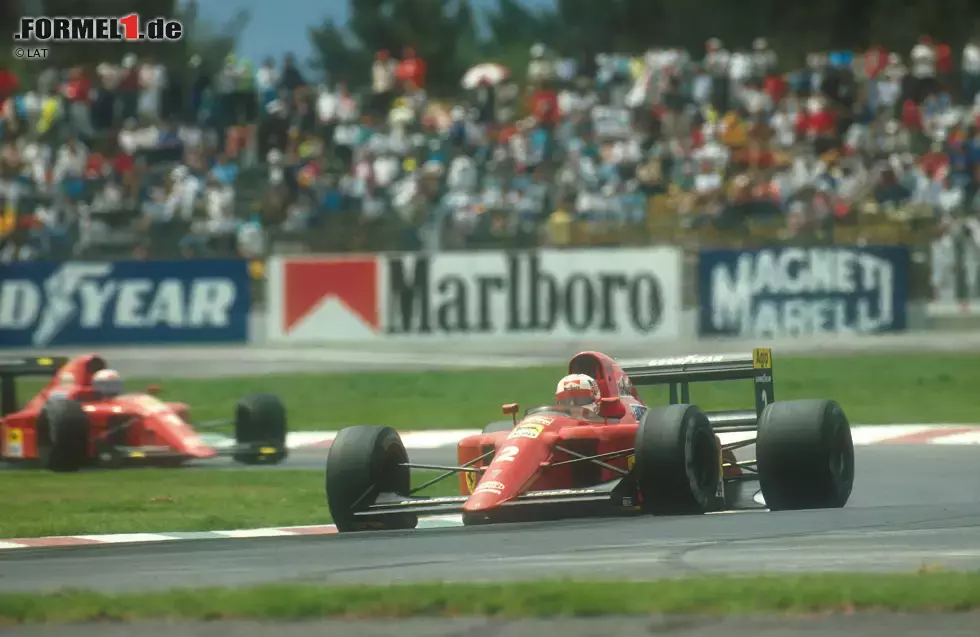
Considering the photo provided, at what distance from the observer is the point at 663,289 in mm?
24109

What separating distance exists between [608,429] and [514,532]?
1.27 metres

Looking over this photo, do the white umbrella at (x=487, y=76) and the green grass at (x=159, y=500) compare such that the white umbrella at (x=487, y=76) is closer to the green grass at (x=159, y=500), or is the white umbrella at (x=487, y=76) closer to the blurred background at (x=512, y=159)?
the blurred background at (x=512, y=159)

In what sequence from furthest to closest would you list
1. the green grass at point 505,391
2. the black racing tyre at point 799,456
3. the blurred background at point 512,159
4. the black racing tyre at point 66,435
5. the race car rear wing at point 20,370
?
1. the blurred background at point 512,159
2. the green grass at point 505,391
3. the race car rear wing at point 20,370
4. the black racing tyre at point 66,435
5. the black racing tyre at point 799,456

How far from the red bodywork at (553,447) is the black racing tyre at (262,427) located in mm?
4462

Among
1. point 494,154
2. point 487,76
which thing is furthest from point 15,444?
point 487,76

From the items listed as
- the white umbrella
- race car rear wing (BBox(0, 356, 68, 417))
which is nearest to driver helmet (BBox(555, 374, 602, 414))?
race car rear wing (BBox(0, 356, 68, 417))

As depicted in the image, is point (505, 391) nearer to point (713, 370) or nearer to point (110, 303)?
point (110, 303)

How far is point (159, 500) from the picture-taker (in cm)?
1280

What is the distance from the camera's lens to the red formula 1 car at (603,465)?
31.7ft

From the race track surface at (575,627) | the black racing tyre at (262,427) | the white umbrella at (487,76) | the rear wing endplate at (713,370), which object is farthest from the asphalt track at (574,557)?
the white umbrella at (487,76)

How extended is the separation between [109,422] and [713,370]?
19.9 ft

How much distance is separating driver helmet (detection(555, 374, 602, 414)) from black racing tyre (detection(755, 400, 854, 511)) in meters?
1.12

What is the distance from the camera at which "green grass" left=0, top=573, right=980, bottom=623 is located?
661cm

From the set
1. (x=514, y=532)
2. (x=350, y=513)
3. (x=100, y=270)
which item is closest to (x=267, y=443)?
(x=350, y=513)
